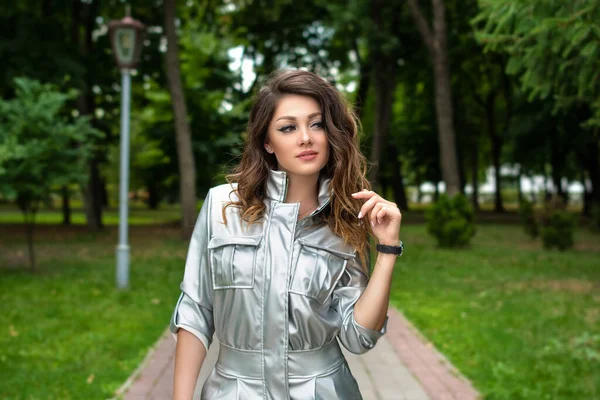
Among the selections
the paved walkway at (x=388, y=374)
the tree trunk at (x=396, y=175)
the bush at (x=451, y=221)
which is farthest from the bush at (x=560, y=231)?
the tree trunk at (x=396, y=175)

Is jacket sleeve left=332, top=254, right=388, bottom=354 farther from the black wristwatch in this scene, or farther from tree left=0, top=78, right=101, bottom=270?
tree left=0, top=78, right=101, bottom=270

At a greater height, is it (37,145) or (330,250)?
(37,145)

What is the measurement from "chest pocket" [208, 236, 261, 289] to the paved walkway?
3493 millimetres

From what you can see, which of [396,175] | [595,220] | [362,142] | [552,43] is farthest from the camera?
[396,175]

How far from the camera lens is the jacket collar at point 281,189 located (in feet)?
7.52

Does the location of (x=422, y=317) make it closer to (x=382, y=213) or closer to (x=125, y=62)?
(x=125, y=62)

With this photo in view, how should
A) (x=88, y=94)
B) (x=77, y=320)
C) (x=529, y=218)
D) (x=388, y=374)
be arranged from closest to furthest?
(x=388, y=374)
(x=77, y=320)
(x=529, y=218)
(x=88, y=94)

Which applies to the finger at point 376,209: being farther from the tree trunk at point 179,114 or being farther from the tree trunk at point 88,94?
the tree trunk at point 88,94

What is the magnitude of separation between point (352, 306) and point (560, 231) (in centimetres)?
1647

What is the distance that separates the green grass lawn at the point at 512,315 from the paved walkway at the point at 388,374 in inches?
7.1

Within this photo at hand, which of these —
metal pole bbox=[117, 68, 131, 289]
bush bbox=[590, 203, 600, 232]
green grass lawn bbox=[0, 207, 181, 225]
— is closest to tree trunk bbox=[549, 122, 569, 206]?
bush bbox=[590, 203, 600, 232]

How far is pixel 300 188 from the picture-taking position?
7.72 ft

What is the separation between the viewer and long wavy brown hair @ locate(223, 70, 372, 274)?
228 centimetres

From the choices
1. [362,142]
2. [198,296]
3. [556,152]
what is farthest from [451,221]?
[198,296]
